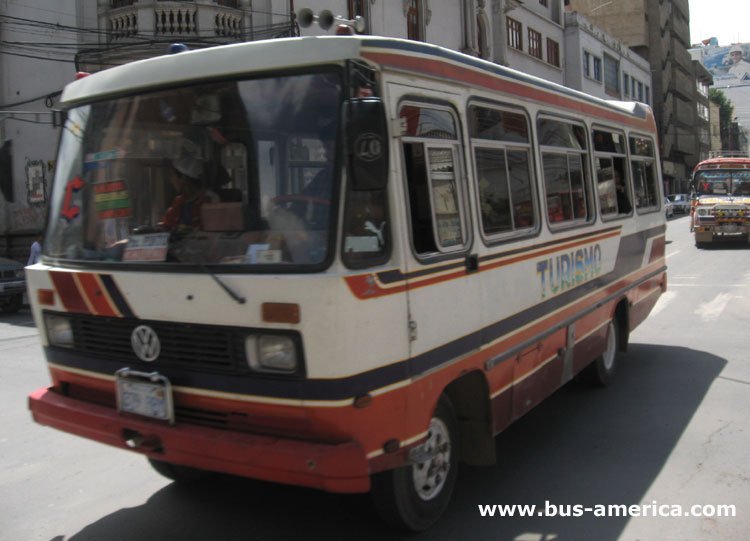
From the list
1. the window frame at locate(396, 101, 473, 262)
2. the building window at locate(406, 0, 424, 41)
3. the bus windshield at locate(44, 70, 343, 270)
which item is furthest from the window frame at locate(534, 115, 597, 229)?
the building window at locate(406, 0, 424, 41)

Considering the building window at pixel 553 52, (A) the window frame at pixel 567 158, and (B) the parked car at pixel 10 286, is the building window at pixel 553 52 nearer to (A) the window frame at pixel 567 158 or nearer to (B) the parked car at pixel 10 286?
(B) the parked car at pixel 10 286

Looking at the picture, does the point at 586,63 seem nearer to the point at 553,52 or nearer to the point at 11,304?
the point at 553,52

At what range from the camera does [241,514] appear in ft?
14.7

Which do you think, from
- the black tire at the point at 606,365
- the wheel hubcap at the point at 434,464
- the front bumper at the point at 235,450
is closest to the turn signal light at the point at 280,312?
the front bumper at the point at 235,450

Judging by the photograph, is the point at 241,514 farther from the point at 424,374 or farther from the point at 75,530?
the point at 424,374

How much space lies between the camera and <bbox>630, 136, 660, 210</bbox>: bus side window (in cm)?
816

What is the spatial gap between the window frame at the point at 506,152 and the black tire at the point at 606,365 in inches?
92.7

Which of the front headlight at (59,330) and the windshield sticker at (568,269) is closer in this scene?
the front headlight at (59,330)

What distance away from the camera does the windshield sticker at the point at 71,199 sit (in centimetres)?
443

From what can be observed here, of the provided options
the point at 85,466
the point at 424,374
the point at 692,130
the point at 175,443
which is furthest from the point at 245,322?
the point at 692,130

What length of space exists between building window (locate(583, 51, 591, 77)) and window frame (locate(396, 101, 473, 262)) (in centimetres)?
4318

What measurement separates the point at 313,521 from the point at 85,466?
2.09m

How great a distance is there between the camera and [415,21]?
2611 cm

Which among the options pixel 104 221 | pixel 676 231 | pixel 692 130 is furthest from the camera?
pixel 692 130
